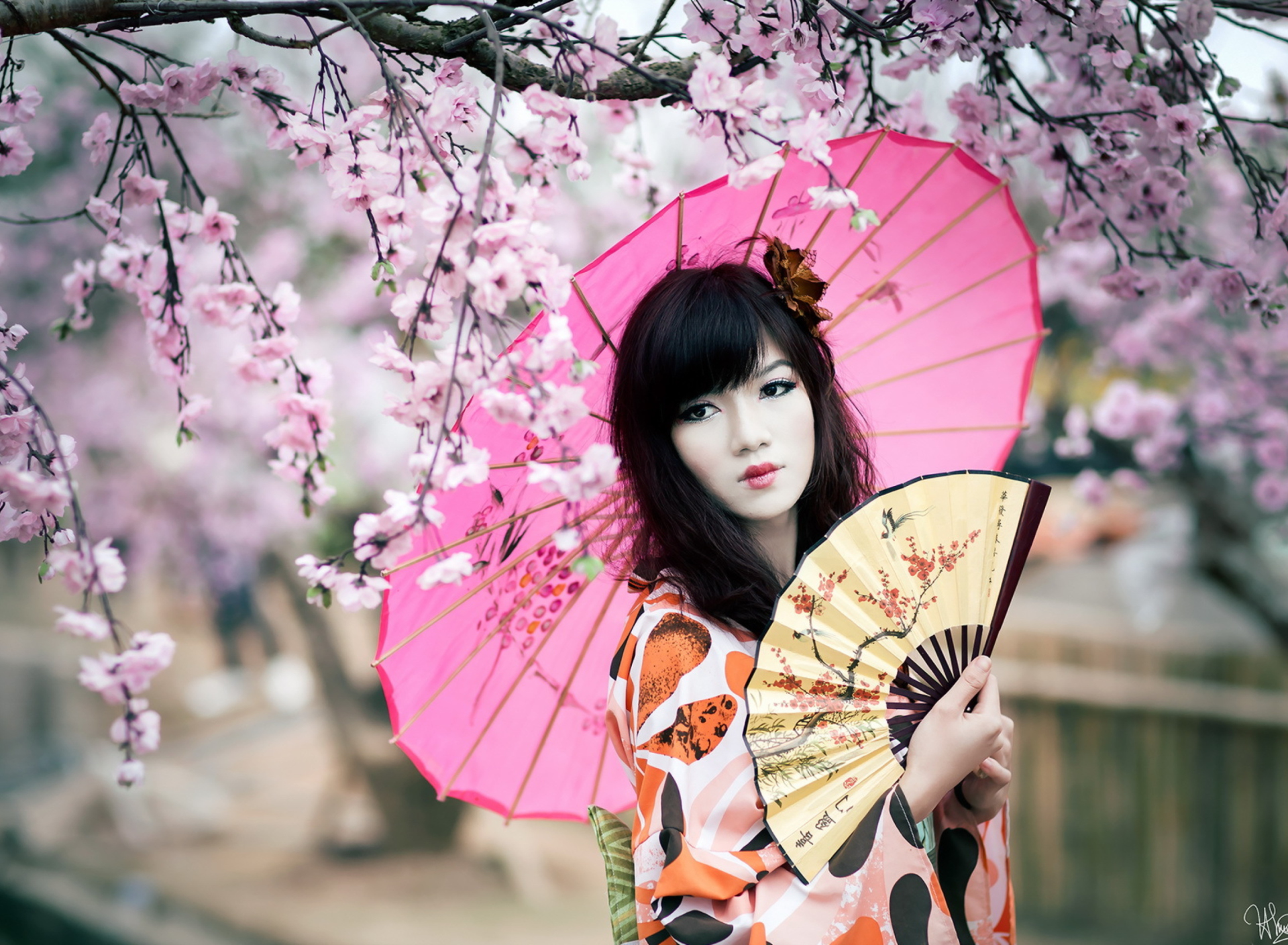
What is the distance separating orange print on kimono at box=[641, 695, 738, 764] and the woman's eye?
18.6 inches

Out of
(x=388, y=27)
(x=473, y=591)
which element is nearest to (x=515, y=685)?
(x=473, y=591)

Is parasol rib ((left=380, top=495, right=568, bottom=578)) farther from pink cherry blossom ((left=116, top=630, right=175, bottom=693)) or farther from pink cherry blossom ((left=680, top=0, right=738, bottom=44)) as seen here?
pink cherry blossom ((left=680, top=0, right=738, bottom=44))

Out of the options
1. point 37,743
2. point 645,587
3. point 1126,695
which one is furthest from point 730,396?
A: point 37,743

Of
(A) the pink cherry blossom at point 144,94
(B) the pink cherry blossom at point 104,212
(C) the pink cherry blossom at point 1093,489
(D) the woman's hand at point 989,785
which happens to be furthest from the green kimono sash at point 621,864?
(C) the pink cherry blossom at point 1093,489

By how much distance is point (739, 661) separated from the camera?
147 cm

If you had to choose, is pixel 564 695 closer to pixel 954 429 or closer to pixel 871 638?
pixel 871 638

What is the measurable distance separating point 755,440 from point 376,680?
5.90 m

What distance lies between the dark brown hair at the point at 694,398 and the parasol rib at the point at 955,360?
14.3 inches

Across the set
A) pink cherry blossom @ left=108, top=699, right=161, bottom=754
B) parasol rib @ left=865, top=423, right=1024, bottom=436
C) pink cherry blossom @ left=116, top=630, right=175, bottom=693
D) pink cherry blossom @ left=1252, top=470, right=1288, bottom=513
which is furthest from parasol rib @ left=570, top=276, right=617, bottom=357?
pink cherry blossom @ left=1252, top=470, right=1288, bottom=513

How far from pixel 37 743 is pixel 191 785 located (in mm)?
2749

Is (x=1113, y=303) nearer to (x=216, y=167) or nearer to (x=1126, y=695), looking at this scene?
(x=1126, y=695)

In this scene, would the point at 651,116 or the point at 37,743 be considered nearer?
the point at 651,116

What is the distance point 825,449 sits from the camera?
1.68 meters

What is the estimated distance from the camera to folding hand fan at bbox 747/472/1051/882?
131 cm
